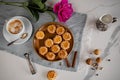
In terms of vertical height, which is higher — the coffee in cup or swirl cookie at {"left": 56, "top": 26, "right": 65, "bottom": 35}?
the coffee in cup

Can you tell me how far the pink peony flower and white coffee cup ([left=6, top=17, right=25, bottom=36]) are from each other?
12cm

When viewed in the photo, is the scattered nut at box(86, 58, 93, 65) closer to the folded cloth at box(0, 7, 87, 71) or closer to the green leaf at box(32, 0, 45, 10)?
the folded cloth at box(0, 7, 87, 71)

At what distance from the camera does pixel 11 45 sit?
94 cm

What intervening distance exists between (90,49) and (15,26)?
10.0 inches

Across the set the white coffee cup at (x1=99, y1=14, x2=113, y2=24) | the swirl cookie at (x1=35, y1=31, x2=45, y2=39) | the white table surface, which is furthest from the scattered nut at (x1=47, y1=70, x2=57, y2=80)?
the white coffee cup at (x1=99, y1=14, x2=113, y2=24)

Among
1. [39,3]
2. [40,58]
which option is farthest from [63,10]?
[40,58]

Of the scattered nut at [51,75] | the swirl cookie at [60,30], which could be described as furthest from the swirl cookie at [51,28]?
the scattered nut at [51,75]

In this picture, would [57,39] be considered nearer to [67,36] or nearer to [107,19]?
[67,36]

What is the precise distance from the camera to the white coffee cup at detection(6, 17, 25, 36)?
0.90 metres

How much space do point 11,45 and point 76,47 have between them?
22 centimetres

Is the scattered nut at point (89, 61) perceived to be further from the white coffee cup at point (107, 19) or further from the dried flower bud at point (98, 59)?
the white coffee cup at point (107, 19)

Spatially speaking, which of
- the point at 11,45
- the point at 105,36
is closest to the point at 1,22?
the point at 11,45

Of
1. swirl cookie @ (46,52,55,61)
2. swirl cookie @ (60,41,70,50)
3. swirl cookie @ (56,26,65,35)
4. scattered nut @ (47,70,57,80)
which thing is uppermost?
swirl cookie @ (56,26,65,35)

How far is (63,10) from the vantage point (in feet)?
2.80
